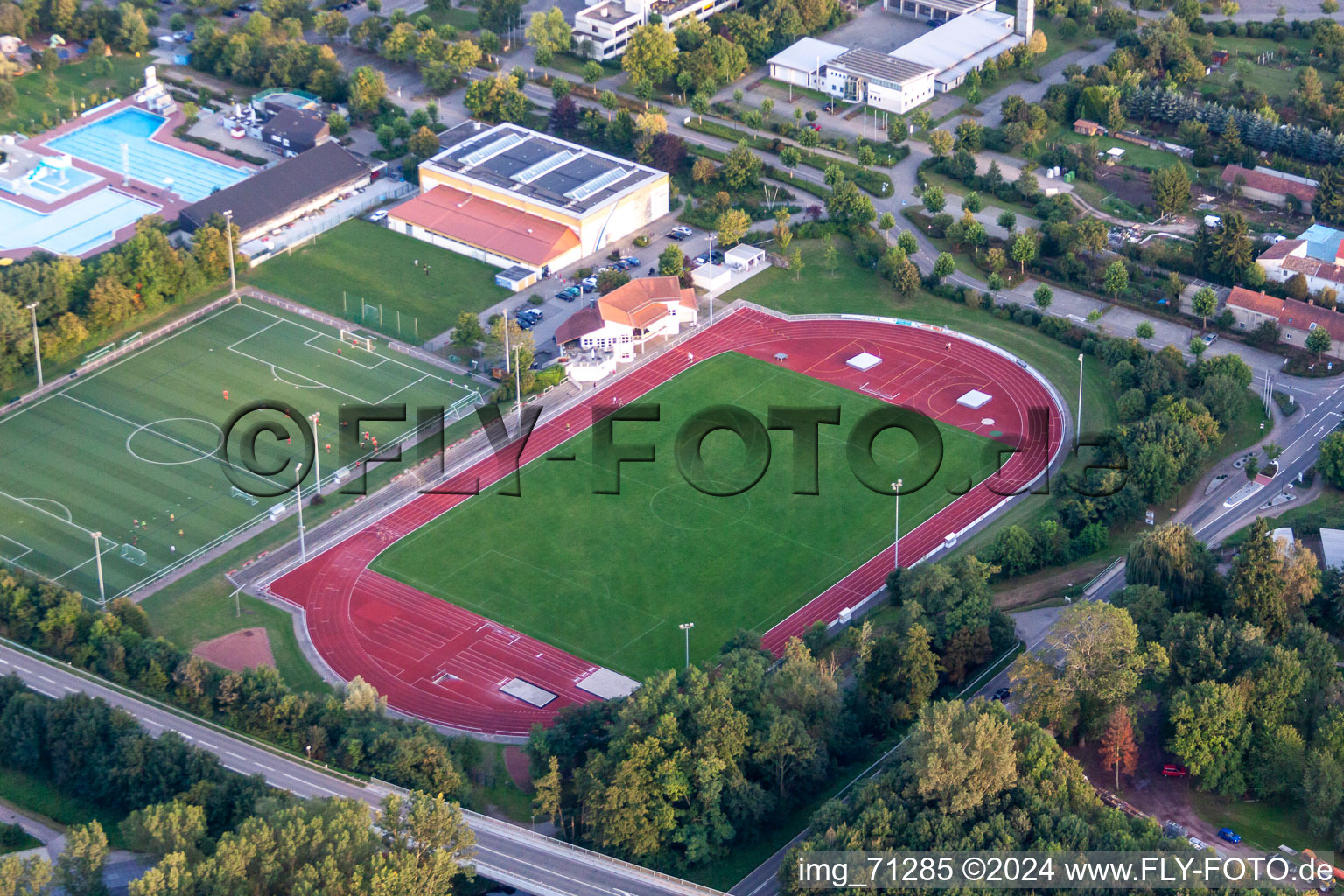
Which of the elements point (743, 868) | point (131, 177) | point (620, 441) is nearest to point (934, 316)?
point (620, 441)

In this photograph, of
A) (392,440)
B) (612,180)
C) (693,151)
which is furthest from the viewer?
(693,151)

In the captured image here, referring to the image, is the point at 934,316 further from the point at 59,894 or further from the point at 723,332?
the point at 59,894

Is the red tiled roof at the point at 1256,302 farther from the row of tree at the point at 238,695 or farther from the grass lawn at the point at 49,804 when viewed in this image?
the grass lawn at the point at 49,804

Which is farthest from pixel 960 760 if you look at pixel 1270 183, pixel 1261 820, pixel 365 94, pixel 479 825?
pixel 365 94

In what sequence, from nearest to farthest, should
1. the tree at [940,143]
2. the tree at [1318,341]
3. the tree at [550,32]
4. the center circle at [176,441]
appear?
1. the center circle at [176,441]
2. the tree at [1318,341]
3. the tree at [940,143]
4. the tree at [550,32]

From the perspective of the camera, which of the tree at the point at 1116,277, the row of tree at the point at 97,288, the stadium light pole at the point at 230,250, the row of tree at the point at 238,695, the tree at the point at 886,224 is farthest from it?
the tree at the point at 886,224

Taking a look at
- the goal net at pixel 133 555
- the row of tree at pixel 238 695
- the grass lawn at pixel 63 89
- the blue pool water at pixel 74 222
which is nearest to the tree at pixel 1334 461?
the row of tree at pixel 238 695
